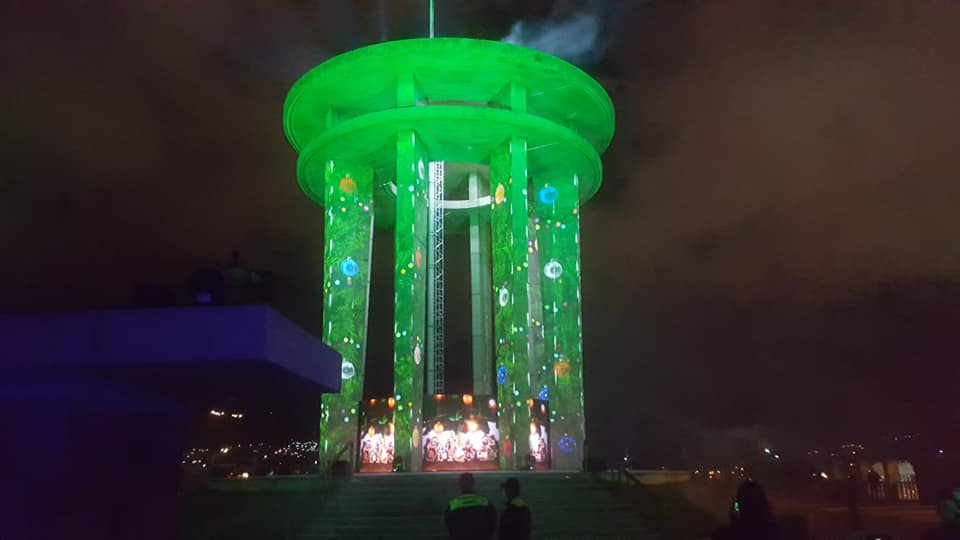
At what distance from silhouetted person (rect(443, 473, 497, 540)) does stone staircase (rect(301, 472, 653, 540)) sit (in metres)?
7.36

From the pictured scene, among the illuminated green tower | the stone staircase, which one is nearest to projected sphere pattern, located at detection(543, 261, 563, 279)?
the illuminated green tower

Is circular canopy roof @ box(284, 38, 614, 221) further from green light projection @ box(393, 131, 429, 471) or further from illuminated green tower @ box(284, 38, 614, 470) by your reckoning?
green light projection @ box(393, 131, 429, 471)

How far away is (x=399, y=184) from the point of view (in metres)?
25.6

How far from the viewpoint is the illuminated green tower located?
2505 cm

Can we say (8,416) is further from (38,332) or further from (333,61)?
(333,61)

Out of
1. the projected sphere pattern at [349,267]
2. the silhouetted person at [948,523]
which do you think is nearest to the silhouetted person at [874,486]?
the projected sphere pattern at [349,267]

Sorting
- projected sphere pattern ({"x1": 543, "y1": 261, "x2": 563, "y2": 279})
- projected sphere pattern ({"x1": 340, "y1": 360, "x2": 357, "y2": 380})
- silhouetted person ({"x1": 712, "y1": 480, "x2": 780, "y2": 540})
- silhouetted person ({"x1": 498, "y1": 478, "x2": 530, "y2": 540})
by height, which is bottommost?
silhouetted person ({"x1": 498, "y1": 478, "x2": 530, "y2": 540})

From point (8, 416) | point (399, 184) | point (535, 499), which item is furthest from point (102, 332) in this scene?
point (399, 184)

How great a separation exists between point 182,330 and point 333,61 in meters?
17.8

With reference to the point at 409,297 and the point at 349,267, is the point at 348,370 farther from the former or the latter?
the point at 349,267

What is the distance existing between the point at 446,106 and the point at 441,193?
20.9ft

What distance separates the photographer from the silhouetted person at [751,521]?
5.05 m

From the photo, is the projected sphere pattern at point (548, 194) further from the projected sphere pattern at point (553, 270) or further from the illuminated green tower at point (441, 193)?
the projected sphere pattern at point (553, 270)

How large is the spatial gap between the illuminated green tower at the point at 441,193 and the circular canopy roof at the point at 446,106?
0.18ft
